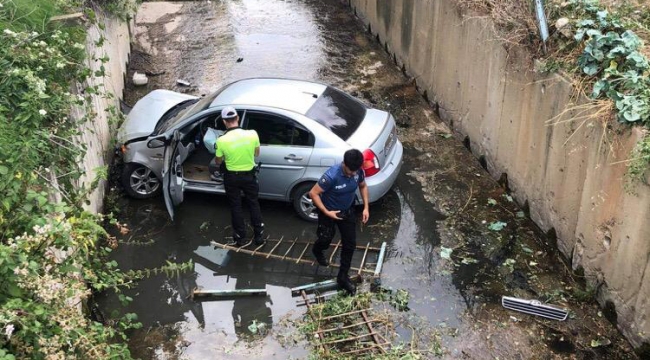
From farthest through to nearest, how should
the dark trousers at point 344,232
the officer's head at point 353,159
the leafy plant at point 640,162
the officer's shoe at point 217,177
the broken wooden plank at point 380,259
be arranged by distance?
the officer's shoe at point 217,177
the broken wooden plank at point 380,259
the dark trousers at point 344,232
the officer's head at point 353,159
the leafy plant at point 640,162

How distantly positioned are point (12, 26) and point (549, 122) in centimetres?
656

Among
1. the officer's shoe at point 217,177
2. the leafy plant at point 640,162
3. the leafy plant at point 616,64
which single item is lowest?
the officer's shoe at point 217,177

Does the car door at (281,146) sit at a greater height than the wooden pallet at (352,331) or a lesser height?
greater

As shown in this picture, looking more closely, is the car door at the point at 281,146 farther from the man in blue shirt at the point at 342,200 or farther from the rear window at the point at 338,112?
the man in blue shirt at the point at 342,200

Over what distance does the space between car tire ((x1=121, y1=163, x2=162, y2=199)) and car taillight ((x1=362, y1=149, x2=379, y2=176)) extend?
2992 mm

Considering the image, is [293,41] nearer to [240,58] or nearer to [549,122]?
[240,58]

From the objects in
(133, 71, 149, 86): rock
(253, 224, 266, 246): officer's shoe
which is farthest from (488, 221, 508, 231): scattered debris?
(133, 71, 149, 86): rock

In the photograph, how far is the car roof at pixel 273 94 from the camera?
762 centimetres

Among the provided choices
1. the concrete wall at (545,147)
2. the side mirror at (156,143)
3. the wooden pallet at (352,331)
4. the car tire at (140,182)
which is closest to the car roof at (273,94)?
the side mirror at (156,143)

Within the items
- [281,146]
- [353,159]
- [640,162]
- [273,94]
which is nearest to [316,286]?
[353,159]

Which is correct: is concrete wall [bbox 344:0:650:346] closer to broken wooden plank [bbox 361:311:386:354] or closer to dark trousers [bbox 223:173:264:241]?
broken wooden plank [bbox 361:311:386:354]

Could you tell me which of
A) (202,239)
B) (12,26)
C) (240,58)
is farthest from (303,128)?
(240,58)

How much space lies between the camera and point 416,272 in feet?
22.6

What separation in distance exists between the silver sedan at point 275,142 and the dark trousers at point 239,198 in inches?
23.8
